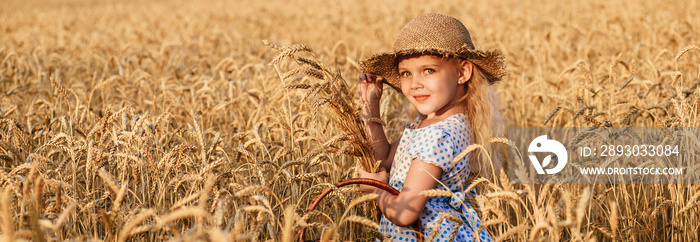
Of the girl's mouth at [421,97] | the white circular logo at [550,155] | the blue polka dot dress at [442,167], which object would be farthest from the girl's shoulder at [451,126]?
the white circular logo at [550,155]

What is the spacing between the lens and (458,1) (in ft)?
48.0

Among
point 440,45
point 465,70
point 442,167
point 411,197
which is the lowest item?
point 411,197

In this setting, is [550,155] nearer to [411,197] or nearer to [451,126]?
[451,126]

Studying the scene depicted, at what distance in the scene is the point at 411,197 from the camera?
225 cm

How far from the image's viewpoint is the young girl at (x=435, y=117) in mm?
2318

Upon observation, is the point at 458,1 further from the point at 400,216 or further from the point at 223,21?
the point at 400,216

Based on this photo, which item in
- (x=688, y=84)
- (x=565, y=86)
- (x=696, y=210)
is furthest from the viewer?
(x=565, y=86)

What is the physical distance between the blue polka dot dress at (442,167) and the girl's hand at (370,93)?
25cm

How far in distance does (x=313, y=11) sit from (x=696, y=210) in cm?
1216

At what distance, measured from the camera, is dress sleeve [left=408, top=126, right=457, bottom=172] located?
2312mm

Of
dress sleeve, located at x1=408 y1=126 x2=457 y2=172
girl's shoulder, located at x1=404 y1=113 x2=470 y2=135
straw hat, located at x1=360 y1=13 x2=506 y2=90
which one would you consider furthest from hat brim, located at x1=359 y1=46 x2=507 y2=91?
dress sleeve, located at x1=408 y1=126 x2=457 y2=172

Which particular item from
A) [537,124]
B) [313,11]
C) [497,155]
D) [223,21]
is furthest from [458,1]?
[497,155]

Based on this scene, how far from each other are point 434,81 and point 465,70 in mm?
205

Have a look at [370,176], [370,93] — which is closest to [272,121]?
[370,93]
